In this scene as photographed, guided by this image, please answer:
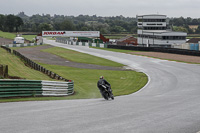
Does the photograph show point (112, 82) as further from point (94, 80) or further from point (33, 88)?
point (33, 88)

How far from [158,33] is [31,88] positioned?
316 ft

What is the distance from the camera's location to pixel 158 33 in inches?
4336

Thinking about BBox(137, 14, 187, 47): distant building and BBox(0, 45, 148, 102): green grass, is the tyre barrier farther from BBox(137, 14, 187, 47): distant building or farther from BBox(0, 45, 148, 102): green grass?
BBox(137, 14, 187, 47): distant building

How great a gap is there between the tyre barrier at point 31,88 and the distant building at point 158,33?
91.1 metres

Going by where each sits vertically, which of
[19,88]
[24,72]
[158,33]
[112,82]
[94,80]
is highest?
[158,33]

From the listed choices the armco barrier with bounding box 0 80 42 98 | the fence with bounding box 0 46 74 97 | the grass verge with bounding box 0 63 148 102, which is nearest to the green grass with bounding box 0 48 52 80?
the grass verge with bounding box 0 63 148 102

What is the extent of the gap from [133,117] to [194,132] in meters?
2.55

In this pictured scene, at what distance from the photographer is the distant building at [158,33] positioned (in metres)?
109

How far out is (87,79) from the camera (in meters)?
30.1

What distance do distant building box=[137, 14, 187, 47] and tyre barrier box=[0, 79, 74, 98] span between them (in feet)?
299

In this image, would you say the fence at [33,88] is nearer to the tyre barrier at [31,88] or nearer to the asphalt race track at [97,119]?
the tyre barrier at [31,88]

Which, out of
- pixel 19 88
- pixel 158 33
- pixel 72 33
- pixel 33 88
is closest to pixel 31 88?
pixel 33 88

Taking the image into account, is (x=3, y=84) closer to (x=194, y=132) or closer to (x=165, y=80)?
(x=194, y=132)

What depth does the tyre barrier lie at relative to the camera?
1661cm
